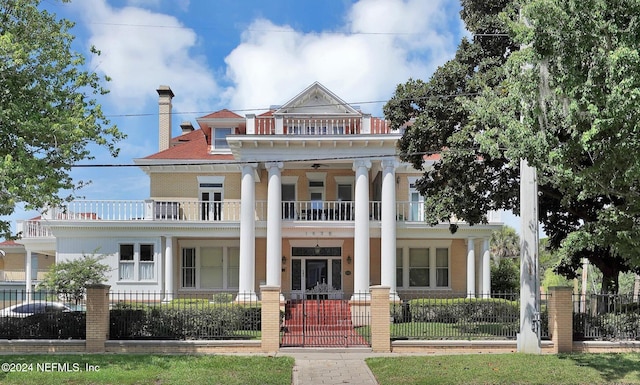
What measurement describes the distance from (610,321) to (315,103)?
1511cm

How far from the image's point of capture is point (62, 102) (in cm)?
1464

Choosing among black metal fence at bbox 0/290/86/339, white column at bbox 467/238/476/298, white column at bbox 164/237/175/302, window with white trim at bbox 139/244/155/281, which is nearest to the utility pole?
white column at bbox 467/238/476/298

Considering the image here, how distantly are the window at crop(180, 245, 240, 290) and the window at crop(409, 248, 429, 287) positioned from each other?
8112mm

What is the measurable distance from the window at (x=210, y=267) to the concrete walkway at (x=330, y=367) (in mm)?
12576

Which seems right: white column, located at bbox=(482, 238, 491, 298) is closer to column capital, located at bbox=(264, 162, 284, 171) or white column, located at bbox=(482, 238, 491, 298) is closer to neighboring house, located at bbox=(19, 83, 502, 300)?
neighboring house, located at bbox=(19, 83, 502, 300)

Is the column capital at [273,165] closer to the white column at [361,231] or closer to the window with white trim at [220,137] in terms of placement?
the white column at [361,231]

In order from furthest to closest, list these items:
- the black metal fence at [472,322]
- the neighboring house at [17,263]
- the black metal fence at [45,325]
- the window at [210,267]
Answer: the neighboring house at [17,263] → the window at [210,267] → the black metal fence at [472,322] → the black metal fence at [45,325]

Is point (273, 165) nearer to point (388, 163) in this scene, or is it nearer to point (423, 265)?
point (388, 163)

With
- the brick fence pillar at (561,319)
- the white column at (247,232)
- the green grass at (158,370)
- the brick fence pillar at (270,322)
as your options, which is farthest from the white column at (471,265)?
the green grass at (158,370)

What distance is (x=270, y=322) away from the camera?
15836mm

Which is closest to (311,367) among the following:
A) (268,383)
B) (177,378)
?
(268,383)

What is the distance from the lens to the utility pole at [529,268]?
49.9 feet

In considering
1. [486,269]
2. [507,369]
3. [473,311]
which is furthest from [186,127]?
[507,369]

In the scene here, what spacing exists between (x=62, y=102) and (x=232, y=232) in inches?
487
